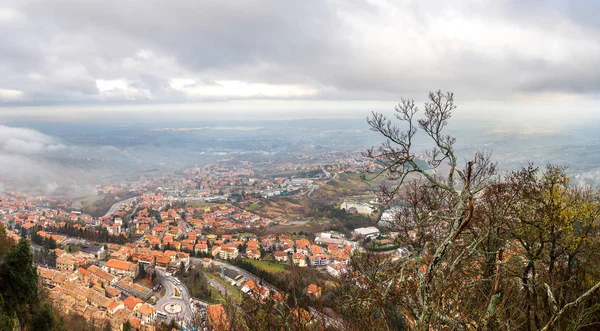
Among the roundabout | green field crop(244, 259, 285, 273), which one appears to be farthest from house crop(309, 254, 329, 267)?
the roundabout

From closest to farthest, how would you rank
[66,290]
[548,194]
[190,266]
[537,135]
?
[548,194] < [66,290] < [190,266] < [537,135]

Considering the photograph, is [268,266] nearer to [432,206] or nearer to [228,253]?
[228,253]

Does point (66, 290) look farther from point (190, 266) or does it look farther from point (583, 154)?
point (583, 154)

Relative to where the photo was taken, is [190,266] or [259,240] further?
[259,240]

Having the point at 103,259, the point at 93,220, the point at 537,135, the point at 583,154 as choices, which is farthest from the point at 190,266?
the point at 537,135

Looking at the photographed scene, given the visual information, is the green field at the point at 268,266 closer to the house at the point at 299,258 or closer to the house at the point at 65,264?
the house at the point at 299,258

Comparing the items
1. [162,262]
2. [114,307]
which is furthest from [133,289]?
[162,262]
